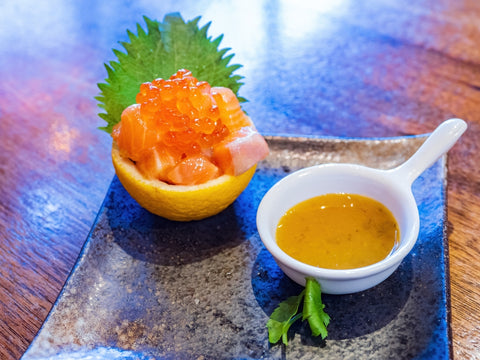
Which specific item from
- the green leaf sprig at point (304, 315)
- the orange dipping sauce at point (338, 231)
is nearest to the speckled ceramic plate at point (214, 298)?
the green leaf sprig at point (304, 315)

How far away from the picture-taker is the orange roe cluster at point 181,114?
6.12 feet

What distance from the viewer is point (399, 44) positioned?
3.28 metres

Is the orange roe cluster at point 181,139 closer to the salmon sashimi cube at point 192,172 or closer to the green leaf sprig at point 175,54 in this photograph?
the salmon sashimi cube at point 192,172

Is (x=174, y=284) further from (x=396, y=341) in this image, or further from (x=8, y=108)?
(x=8, y=108)

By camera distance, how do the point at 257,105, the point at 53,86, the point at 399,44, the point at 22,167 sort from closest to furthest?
the point at 22,167
the point at 257,105
the point at 53,86
the point at 399,44

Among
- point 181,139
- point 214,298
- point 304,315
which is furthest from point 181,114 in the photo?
point 304,315

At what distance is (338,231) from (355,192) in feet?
0.74

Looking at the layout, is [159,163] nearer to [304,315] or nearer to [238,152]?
[238,152]

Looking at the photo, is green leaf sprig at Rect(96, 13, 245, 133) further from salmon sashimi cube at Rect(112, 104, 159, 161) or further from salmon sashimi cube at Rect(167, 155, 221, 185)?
salmon sashimi cube at Rect(167, 155, 221, 185)

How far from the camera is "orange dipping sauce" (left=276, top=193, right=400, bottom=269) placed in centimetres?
167

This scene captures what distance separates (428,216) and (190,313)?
0.93 meters

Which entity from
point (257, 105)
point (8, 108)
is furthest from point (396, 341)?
point (8, 108)

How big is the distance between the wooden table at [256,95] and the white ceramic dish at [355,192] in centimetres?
33

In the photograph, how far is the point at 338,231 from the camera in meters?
1.74
